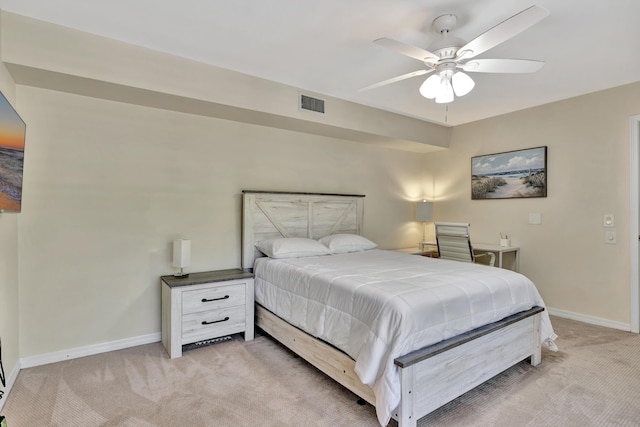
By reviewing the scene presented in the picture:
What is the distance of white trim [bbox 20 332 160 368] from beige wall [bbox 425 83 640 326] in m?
4.41

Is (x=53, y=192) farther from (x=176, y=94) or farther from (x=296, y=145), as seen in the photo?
(x=296, y=145)

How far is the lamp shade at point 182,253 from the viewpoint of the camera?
2.96 meters

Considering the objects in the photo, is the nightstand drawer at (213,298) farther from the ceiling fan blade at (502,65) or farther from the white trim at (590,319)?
the white trim at (590,319)

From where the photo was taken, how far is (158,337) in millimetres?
3133

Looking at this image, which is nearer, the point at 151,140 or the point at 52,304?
the point at 52,304

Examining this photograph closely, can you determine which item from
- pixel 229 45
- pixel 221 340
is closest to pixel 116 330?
pixel 221 340

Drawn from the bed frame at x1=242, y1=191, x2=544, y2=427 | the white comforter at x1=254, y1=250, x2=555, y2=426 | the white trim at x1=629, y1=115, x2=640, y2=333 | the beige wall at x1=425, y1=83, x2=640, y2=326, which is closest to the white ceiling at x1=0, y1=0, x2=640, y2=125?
the beige wall at x1=425, y1=83, x2=640, y2=326

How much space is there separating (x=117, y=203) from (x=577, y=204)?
484 centimetres

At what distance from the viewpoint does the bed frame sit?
1763 millimetres

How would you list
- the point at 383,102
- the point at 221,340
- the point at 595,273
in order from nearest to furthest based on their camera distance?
the point at 221,340
the point at 595,273
the point at 383,102

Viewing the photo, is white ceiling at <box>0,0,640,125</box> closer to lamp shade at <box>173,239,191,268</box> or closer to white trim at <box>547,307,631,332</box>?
lamp shade at <box>173,239,191,268</box>

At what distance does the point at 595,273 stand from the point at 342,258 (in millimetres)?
2825

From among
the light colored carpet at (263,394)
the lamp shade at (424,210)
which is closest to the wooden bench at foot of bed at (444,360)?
the light colored carpet at (263,394)

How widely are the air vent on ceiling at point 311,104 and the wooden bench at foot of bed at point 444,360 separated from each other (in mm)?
2277
